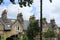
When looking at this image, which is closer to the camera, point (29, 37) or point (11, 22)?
point (29, 37)

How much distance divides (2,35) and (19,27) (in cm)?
515

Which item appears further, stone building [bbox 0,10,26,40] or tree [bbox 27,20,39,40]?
stone building [bbox 0,10,26,40]

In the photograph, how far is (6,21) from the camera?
206 feet

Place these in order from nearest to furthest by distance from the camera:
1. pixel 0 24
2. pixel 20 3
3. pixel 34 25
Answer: pixel 20 3, pixel 34 25, pixel 0 24

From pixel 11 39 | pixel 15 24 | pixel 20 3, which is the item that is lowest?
pixel 11 39

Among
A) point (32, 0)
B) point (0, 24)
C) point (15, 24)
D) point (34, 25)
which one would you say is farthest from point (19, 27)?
point (32, 0)

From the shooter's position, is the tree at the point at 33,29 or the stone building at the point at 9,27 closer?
the tree at the point at 33,29

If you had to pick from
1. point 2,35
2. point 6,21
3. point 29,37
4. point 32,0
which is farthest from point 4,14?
point 32,0

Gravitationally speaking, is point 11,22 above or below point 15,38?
above

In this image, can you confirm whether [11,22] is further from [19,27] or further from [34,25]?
[34,25]

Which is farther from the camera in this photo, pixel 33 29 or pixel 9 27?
pixel 9 27

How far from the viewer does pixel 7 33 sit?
62.1 metres

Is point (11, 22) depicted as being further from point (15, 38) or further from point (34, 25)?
point (34, 25)

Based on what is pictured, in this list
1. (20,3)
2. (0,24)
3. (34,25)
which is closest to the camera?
(20,3)
